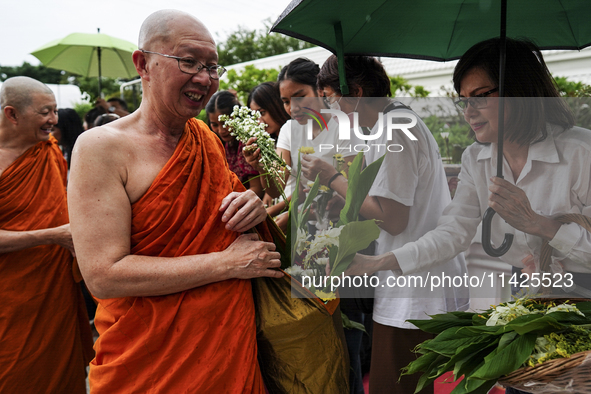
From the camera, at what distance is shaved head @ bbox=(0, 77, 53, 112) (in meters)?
2.78

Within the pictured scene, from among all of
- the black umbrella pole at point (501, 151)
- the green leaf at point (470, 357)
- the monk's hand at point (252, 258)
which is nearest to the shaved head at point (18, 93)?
the monk's hand at point (252, 258)

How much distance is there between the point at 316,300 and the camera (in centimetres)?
173

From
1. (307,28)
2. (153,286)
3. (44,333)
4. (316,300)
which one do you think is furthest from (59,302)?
(307,28)

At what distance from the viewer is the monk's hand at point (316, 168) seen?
1.73m

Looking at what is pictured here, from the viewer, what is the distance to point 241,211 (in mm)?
1597

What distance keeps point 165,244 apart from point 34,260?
1.67m

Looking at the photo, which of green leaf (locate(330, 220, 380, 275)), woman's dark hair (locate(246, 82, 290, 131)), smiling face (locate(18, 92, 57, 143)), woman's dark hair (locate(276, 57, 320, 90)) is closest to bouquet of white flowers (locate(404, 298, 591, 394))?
green leaf (locate(330, 220, 380, 275))

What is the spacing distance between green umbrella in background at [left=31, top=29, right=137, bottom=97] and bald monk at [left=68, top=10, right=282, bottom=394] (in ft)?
15.6

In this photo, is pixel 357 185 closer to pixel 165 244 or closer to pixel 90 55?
pixel 165 244

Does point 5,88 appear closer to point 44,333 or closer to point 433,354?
point 44,333

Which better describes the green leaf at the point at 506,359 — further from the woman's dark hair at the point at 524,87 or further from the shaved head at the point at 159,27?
the shaved head at the point at 159,27

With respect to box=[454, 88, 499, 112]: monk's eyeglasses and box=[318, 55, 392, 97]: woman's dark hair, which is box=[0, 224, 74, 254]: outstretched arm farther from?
box=[454, 88, 499, 112]: monk's eyeglasses

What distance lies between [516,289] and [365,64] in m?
1.12

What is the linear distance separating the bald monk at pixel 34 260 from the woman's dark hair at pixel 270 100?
Answer: 1384mm
